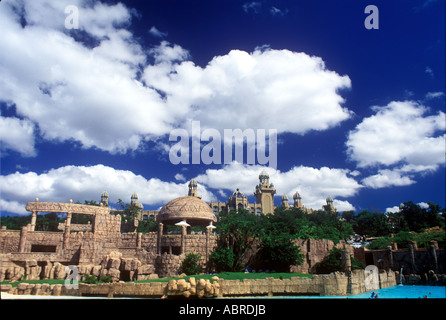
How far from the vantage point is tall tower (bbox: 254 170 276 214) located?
302 ft

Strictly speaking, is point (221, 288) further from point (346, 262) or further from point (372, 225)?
point (372, 225)

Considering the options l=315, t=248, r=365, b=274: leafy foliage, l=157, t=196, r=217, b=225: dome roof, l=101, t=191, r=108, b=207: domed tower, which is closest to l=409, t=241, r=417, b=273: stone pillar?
l=315, t=248, r=365, b=274: leafy foliage

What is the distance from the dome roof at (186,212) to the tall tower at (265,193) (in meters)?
54.0

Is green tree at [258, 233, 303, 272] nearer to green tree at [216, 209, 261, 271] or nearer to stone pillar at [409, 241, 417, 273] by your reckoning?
green tree at [216, 209, 261, 271]

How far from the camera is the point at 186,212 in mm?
37656

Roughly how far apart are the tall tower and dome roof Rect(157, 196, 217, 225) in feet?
177

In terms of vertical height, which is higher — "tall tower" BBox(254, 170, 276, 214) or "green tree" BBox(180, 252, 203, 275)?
"tall tower" BBox(254, 170, 276, 214)

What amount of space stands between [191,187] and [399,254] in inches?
1993

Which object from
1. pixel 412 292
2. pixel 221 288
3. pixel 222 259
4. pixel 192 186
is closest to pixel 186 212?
pixel 222 259

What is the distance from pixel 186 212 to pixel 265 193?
57926mm

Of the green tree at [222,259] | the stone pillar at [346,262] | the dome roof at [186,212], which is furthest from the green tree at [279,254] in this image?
the dome roof at [186,212]
